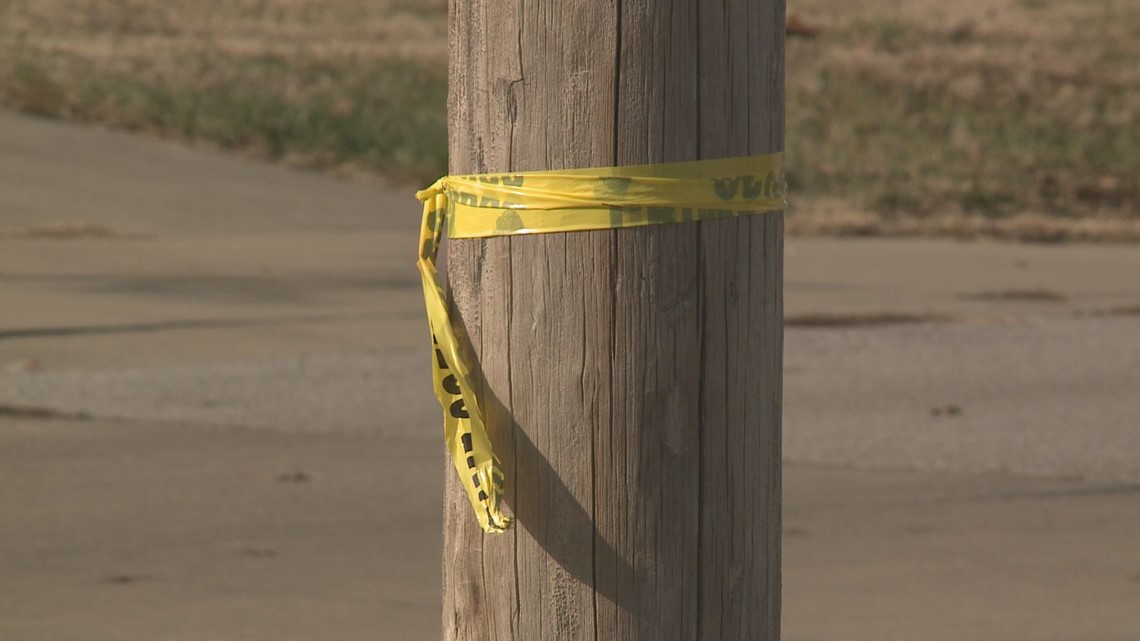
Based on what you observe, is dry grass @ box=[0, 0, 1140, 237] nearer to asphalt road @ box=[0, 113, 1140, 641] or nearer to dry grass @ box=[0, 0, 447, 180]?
dry grass @ box=[0, 0, 447, 180]

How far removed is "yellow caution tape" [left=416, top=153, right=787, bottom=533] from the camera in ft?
6.86

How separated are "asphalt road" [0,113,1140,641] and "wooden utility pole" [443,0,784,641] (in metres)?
2.23

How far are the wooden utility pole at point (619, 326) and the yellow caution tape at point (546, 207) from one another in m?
0.02

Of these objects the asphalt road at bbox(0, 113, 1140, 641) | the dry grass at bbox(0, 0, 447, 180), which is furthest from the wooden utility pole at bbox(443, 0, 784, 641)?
the dry grass at bbox(0, 0, 447, 180)

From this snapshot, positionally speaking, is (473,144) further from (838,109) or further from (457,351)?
(838,109)

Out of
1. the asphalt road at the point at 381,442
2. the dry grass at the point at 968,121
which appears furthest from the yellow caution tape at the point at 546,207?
the dry grass at the point at 968,121

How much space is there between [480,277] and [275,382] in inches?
209

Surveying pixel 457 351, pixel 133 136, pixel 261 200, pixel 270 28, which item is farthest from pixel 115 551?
pixel 270 28

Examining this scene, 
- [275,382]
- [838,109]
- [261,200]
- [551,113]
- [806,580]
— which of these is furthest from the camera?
[838,109]

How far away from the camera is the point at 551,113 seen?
211 centimetres

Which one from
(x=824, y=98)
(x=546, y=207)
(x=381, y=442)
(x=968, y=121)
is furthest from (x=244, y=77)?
(x=546, y=207)

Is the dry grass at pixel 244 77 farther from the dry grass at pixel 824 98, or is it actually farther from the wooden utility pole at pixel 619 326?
the wooden utility pole at pixel 619 326

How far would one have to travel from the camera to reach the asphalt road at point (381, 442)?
4617 millimetres

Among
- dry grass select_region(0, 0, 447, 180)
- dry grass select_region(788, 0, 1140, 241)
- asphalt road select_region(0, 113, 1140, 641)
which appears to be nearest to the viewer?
asphalt road select_region(0, 113, 1140, 641)
